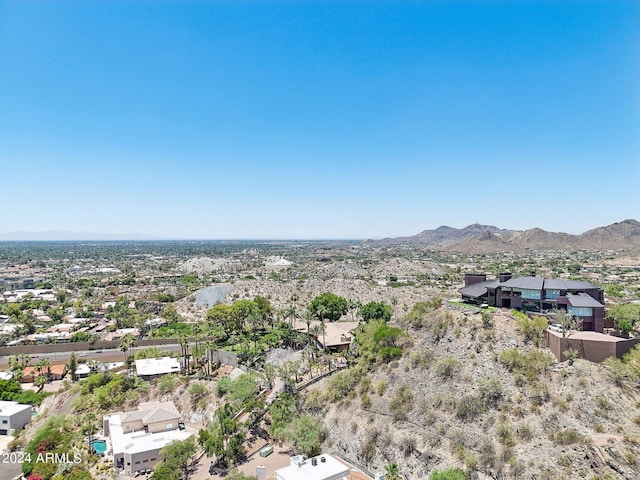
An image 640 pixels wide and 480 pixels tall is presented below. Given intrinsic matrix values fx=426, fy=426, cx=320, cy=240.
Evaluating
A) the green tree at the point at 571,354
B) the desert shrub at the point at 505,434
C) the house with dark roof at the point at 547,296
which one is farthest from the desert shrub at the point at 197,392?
the green tree at the point at 571,354

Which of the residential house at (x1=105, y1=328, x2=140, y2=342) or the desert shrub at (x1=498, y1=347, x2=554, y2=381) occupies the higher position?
the desert shrub at (x1=498, y1=347, x2=554, y2=381)

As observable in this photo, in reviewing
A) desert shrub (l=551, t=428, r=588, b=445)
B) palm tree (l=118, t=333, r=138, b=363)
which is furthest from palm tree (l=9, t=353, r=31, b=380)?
desert shrub (l=551, t=428, r=588, b=445)

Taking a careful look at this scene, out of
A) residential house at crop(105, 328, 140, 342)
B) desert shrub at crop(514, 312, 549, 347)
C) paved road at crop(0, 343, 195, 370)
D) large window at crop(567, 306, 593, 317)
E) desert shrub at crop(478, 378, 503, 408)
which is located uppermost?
large window at crop(567, 306, 593, 317)

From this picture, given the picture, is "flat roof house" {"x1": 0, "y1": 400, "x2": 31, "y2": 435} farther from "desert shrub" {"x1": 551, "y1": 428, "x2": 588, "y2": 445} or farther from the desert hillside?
"desert shrub" {"x1": 551, "y1": 428, "x2": 588, "y2": 445}

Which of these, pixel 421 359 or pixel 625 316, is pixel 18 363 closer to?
pixel 421 359

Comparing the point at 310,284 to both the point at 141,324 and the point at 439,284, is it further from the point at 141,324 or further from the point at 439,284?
the point at 141,324

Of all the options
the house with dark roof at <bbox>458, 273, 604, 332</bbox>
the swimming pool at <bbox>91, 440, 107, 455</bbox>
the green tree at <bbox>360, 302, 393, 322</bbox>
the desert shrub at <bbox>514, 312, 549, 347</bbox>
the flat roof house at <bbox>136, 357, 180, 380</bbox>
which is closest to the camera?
the desert shrub at <bbox>514, 312, 549, 347</bbox>

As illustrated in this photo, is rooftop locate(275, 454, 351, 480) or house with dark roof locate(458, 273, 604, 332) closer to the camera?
rooftop locate(275, 454, 351, 480)

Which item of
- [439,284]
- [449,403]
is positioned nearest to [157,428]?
[449,403]
